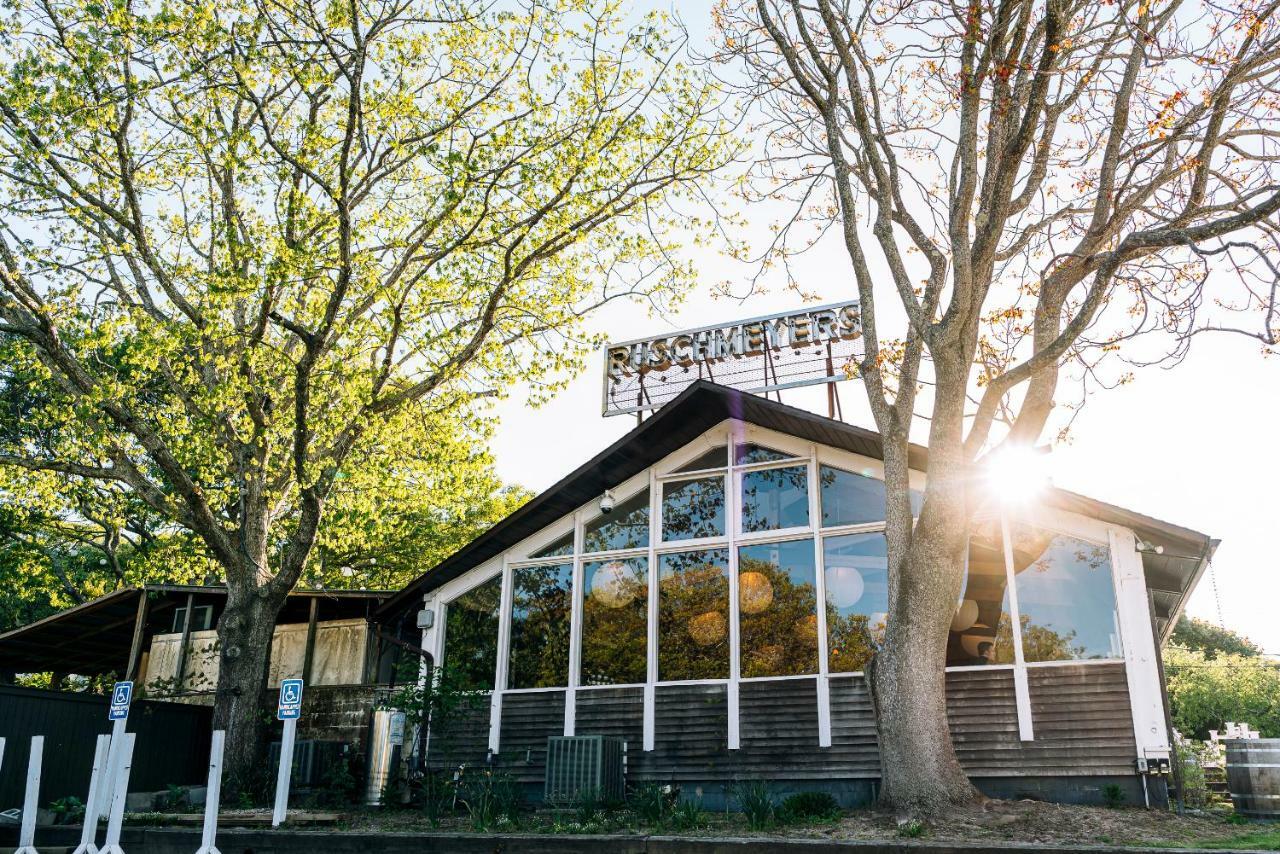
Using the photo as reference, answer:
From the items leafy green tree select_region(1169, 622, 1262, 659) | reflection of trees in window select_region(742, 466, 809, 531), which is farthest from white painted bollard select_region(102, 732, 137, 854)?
leafy green tree select_region(1169, 622, 1262, 659)

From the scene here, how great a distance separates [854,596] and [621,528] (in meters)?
3.46

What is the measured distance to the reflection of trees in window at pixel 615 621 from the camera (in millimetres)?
12758

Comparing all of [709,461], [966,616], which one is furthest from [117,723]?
[966,616]

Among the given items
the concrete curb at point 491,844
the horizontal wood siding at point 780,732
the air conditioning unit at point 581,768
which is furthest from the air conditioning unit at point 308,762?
the horizontal wood siding at point 780,732

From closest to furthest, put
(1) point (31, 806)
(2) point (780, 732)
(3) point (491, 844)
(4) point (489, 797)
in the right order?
(1) point (31, 806), (3) point (491, 844), (4) point (489, 797), (2) point (780, 732)

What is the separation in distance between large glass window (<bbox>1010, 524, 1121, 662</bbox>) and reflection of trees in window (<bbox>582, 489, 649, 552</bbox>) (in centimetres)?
492

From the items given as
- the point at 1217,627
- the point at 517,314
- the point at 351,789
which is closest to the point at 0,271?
the point at 517,314

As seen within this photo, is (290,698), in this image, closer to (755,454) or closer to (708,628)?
A: (708,628)

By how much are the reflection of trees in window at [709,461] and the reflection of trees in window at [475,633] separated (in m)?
3.24

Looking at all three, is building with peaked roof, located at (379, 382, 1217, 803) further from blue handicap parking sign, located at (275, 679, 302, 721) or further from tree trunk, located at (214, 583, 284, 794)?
blue handicap parking sign, located at (275, 679, 302, 721)

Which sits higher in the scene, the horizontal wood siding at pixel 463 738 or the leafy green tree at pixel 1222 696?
the leafy green tree at pixel 1222 696

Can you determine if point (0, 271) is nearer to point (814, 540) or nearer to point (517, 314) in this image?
point (517, 314)

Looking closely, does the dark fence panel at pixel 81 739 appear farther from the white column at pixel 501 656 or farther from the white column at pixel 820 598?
the white column at pixel 820 598

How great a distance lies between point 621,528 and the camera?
1354cm
